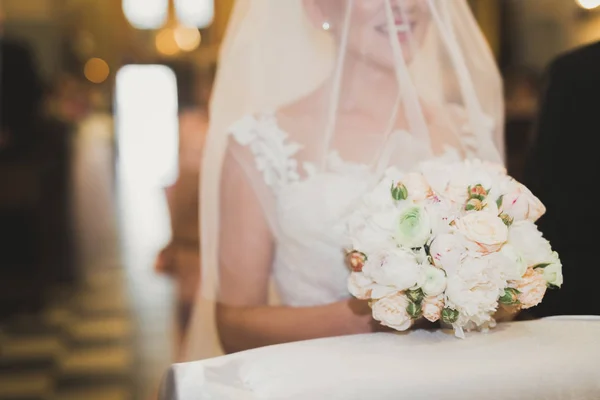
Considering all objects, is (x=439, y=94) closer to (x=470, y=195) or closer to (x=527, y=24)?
(x=470, y=195)

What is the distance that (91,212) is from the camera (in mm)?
7551

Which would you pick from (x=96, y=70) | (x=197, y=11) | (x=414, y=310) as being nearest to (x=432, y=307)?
(x=414, y=310)

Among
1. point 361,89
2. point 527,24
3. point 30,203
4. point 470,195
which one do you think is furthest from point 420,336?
point 527,24

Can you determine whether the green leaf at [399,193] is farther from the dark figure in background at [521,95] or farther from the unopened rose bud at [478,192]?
the dark figure in background at [521,95]

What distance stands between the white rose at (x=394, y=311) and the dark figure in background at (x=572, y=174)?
0.64 metres

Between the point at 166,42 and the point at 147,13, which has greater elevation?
the point at 147,13

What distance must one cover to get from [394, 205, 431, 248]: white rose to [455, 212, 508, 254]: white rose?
0.05 meters

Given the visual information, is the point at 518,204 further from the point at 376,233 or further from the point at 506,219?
the point at 376,233

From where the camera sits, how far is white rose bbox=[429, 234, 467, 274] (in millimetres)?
1286

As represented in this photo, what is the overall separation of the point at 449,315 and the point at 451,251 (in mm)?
104

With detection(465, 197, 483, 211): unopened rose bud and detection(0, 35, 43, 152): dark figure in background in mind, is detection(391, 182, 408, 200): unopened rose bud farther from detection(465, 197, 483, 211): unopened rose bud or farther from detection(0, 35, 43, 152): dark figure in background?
detection(0, 35, 43, 152): dark figure in background

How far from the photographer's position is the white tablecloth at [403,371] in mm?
1202

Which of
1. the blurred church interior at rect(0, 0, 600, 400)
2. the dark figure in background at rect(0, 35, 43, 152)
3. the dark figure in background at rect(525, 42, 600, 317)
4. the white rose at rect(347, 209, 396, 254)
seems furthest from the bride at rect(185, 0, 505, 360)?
the dark figure in background at rect(0, 35, 43, 152)

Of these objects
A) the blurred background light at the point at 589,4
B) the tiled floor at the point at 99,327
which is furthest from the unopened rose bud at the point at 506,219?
the blurred background light at the point at 589,4
